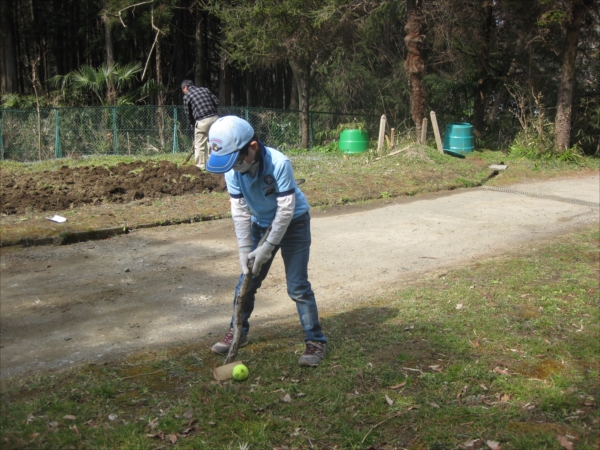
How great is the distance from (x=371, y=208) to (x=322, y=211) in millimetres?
879

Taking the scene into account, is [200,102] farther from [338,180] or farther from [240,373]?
[240,373]

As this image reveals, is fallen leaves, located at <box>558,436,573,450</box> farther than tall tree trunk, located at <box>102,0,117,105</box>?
No

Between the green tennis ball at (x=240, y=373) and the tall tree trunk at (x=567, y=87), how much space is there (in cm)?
1418

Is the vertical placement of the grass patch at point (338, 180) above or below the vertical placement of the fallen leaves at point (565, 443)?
above

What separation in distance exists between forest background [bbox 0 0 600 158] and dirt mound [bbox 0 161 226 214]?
613cm

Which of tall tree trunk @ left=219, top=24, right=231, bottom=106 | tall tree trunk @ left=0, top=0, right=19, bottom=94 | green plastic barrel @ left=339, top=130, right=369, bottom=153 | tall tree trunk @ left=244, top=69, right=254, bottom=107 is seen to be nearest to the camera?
green plastic barrel @ left=339, top=130, right=369, bottom=153

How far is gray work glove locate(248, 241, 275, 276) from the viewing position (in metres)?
4.47

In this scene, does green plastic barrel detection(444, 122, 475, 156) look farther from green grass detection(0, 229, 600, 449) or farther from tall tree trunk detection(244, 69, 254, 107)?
green grass detection(0, 229, 600, 449)

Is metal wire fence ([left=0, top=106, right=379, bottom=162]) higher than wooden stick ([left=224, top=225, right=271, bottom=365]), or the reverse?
metal wire fence ([left=0, top=106, right=379, bottom=162])

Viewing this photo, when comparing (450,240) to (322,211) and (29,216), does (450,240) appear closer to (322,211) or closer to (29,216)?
(322,211)

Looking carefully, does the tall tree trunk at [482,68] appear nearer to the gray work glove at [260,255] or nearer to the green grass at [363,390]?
the green grass at [363,390]

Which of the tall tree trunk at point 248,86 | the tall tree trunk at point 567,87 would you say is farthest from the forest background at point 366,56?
the tall tree trunk at point 248,86

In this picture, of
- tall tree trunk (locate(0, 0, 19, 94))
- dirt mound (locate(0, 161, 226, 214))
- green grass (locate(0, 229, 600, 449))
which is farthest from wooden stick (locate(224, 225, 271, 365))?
tall tree trunk (locate(0, 0, 19, 94))

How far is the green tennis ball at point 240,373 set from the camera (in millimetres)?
4410
